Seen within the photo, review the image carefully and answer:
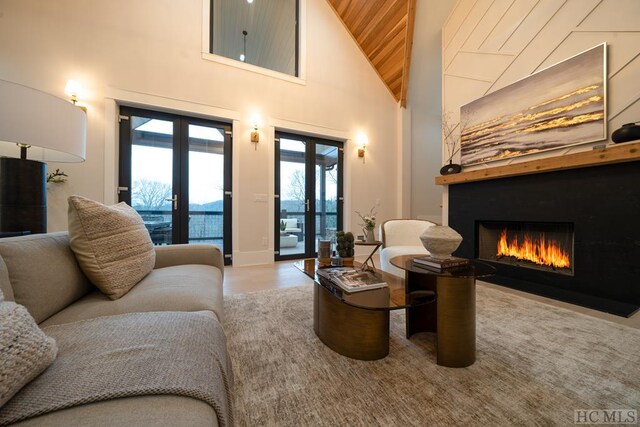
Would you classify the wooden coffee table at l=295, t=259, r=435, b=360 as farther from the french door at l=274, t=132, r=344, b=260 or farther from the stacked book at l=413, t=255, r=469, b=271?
the french door at l=274, t=132, r=344, b=260

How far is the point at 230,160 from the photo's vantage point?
3.70 meters

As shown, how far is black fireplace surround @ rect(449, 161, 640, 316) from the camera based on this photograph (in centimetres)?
194

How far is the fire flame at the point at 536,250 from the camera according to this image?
2.44m

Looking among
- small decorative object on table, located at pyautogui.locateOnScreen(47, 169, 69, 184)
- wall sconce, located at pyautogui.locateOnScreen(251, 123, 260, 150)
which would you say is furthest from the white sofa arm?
wall sconce, located at pyautogui.locateOnScreen(251, 123, 260, 150)

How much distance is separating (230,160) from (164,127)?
934mm

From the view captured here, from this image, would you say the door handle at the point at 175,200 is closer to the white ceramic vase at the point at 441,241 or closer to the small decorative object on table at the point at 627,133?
the white ceramic vase at the point at 441,241

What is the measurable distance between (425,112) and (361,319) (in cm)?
514

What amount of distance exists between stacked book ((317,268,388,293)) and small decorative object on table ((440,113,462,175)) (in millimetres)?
2639

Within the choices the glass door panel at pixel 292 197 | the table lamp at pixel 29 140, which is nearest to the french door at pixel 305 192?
the glass door panel at pixel 292 197

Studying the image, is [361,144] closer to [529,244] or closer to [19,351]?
[529,244]

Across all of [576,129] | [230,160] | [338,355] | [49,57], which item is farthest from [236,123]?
[576,129]

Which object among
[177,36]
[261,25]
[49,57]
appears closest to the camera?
[49,57]

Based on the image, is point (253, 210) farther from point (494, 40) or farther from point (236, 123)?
point (494, 40)

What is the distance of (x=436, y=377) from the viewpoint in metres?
1.18
